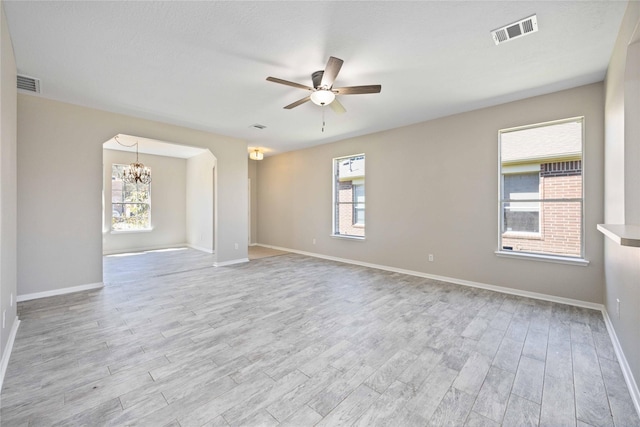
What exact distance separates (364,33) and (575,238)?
3.72 meters

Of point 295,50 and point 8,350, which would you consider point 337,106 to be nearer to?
point 295,50

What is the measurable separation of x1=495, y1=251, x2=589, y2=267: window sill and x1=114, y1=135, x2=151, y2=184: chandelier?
821cm

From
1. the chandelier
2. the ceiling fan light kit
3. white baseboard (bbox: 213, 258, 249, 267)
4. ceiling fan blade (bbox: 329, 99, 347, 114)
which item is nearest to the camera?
the ceiling fan light kit

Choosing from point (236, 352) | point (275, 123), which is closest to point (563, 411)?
point (236, 352)

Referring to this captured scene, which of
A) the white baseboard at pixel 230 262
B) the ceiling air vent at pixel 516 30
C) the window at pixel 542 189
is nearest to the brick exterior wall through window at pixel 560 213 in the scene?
the window at pixel 542 189

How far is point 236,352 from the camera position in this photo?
7.63ft

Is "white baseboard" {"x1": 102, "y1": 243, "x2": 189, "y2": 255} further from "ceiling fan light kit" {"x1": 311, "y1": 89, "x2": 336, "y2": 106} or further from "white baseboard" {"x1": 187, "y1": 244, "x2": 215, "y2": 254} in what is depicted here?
"ceiling fan light kit" {"x1": 311, "y1": 89, "x2": 336, "y2": 106}

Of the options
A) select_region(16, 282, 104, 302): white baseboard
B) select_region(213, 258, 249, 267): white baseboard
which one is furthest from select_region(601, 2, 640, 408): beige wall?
select_region(16, 282, 104, 302): white baseboard

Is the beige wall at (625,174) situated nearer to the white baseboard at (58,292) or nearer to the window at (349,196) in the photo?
the window at (349,196)

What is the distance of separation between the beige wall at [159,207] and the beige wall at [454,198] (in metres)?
4.58

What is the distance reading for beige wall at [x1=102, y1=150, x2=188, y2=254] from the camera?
23.3ft

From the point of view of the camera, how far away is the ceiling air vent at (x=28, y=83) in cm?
320

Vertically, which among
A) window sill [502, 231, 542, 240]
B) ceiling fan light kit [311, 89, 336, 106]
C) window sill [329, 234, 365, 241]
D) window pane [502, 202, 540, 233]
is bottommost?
window sill [329, 234, 365, 241]

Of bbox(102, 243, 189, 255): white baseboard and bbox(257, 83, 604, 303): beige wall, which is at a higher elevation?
bbox(257, 83, 604, 303): beige wall
